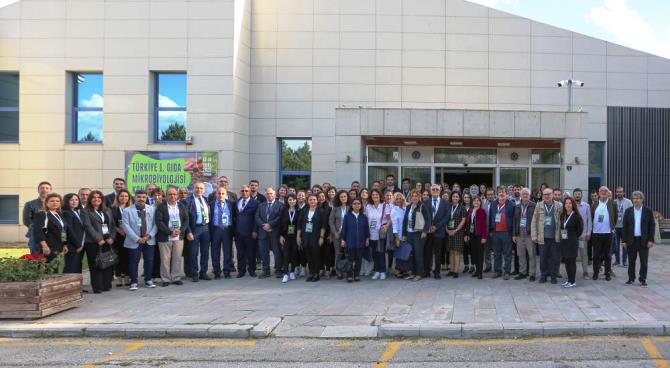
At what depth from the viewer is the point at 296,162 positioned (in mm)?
19906

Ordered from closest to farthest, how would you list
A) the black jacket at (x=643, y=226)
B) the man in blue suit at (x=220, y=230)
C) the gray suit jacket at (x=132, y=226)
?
the black jacket at (x=643, y=226) < the gray suit jacket at (x=132, y=226) < the man in blue suit at (x=220, y=230)

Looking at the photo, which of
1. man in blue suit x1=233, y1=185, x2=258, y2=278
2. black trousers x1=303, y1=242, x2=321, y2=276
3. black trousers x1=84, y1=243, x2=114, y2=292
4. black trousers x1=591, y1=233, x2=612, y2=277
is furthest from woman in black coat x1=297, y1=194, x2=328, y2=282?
black trousers x1=591, y1=233, x2=612, y2=277

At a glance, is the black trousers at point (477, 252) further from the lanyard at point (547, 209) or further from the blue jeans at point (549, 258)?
the lanyard at point (547, 209)

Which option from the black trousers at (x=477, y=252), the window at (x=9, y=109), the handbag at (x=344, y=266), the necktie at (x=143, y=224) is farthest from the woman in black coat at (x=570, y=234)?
the window at (x=9, y=109)

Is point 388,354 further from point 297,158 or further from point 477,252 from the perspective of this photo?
point 297,158

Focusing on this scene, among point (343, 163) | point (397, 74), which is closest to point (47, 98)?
point (343, 163)

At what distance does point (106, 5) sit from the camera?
1836cm

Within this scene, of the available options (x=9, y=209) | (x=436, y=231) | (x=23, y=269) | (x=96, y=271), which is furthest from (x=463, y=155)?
(x=9, y=209)

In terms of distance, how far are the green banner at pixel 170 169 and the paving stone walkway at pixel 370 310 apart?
7304 millimetres

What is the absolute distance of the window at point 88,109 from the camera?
1881 cm

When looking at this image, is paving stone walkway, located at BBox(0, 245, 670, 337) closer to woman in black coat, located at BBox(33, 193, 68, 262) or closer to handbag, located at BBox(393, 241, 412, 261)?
handbag, located at BBox(393, 241, 412, 261)

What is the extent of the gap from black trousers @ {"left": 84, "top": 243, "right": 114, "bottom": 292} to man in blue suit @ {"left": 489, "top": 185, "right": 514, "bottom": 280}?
25.8ft

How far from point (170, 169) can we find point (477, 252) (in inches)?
428

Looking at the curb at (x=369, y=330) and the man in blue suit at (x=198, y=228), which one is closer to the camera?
the curb at (x=369, y=330)
